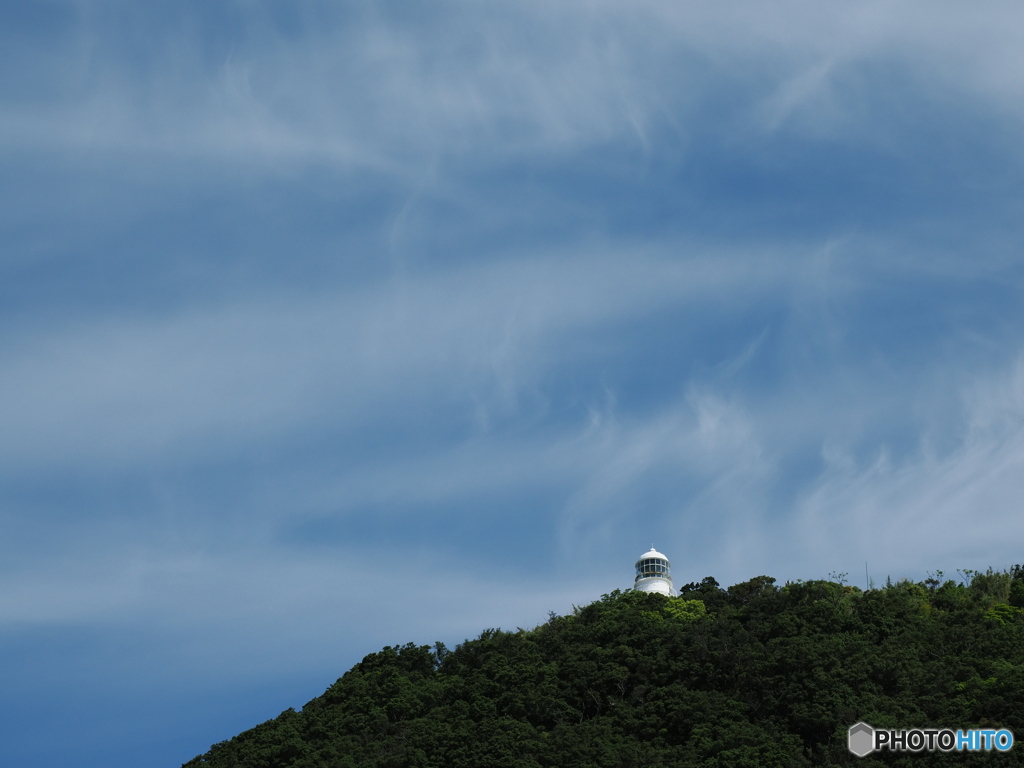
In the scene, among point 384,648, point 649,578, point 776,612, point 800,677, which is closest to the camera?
point 800,677

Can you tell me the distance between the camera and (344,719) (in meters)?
56.1

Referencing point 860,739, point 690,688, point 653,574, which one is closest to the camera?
point 860,739

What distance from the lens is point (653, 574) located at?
78.4 meters

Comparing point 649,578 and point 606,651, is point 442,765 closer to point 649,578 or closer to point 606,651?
point 606,651

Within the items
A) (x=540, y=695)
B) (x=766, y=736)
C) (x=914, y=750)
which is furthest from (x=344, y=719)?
(x=914, y=750)

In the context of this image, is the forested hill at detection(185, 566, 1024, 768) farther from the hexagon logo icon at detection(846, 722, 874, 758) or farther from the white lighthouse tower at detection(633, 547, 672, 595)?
the white lighthouse tower at detection(633, 547, 672, 595)

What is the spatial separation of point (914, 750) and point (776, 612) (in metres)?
16.6

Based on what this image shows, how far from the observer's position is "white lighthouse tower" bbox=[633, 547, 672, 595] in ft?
253

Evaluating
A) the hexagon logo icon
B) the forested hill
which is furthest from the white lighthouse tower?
the hexagon logo icon
